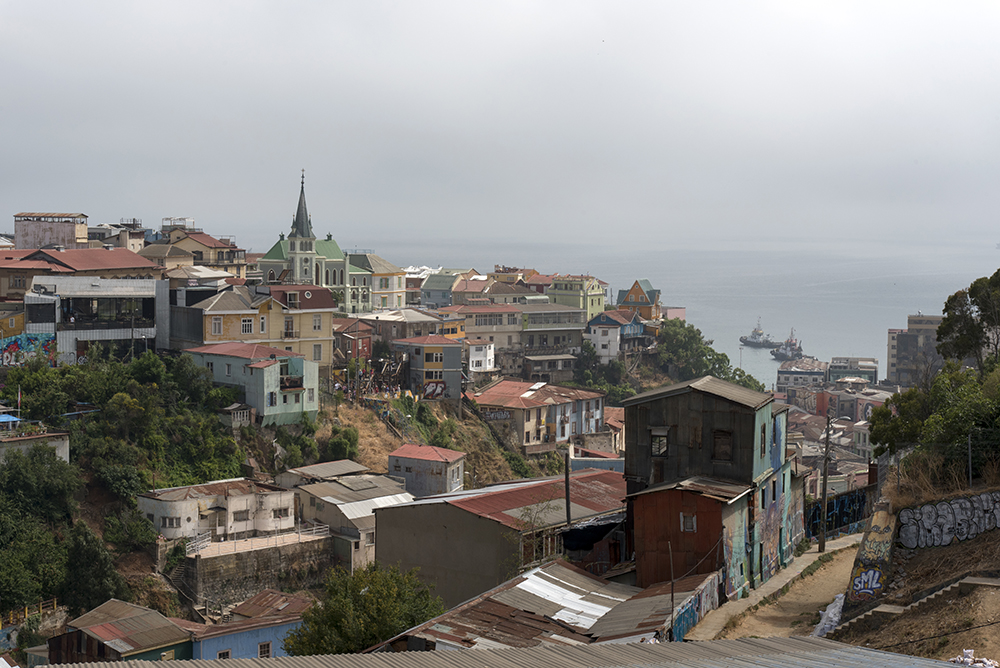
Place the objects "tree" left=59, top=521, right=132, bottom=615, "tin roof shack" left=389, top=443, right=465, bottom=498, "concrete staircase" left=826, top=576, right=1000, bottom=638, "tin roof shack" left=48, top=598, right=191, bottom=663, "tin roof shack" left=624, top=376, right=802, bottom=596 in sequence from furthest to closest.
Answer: "tin roof shack" left=389, top=443, right=465, bottom=498
"tree" left=59, top=521, right=132, bottom=615
"tin roof shack" left=48, top=598, right=191, bottom=663
"tin roof shack" left=624, top=376, right=802, bottom=596
"concrete staircase" left=826, top=576, right=1000, bottom=638

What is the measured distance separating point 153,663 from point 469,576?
11909 mm

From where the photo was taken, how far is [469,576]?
20.8 m

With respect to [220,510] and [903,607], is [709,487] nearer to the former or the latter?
[903,607]

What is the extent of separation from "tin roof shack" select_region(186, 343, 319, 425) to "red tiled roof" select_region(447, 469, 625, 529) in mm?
14910

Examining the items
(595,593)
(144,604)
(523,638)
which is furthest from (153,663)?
(144,604)

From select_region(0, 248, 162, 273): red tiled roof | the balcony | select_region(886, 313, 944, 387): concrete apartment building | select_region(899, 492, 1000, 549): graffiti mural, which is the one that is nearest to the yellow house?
the balcony

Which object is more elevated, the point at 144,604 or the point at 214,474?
the point at 214,474

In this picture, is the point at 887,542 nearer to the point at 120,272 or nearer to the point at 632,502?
the point at 632,502

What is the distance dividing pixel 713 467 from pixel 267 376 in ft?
74.2

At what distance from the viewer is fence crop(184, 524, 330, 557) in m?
31.4

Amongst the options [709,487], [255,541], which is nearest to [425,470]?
[255,541]

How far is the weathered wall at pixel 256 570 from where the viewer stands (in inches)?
1198

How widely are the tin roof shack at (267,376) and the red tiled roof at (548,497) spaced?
14.9 m

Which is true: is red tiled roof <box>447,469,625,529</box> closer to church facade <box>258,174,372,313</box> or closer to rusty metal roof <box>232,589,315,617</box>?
rusty metal roof <box>232,589,315,617</box>
